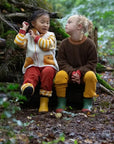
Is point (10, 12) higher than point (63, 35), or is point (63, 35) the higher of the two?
point (10, 12)

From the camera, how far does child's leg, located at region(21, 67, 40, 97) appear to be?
11.7 feet

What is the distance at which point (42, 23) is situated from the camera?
13.4ft

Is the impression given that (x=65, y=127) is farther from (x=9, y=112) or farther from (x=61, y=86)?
(x=9, y=112)

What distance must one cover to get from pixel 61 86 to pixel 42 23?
118 cm

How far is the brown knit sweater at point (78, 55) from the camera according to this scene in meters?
4.03

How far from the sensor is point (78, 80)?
3.84 m

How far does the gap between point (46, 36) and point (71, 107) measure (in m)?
1.38

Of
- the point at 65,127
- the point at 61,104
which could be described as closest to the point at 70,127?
the point at 65,127

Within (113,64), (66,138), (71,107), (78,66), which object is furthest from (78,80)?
(113,64)

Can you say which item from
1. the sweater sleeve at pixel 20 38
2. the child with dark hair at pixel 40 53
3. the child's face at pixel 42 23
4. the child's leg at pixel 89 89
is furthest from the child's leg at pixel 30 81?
the child's leg at pixel 89 89

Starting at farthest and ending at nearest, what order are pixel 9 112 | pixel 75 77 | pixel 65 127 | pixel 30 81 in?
pixel 75 77 < pixel 30 81 < pixel 65 127 < pixel 9 112

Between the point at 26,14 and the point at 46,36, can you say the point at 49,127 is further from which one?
the point at 26,14

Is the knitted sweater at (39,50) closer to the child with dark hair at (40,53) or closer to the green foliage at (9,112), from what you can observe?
the child with dark hair at (40,53)

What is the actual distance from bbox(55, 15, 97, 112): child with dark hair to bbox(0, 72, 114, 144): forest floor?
323 mm
